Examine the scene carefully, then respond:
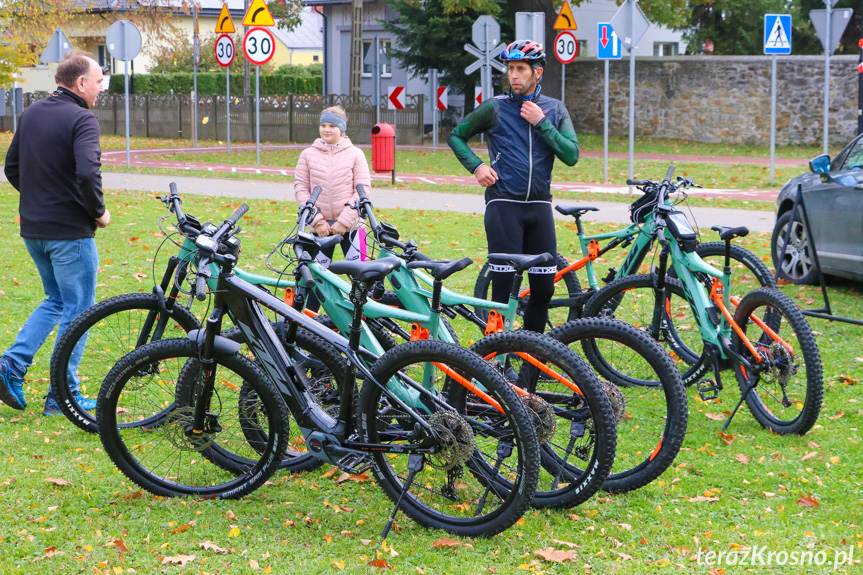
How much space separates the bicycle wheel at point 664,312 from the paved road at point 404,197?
7596mm

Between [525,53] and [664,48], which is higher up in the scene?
[664,48]

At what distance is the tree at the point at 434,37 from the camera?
106 feet

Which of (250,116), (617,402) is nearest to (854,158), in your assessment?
(617,402)

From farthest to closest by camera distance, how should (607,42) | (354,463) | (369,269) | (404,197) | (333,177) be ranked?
(607,42)
(404,197)
(333,177)
(354,463)
(369,269)

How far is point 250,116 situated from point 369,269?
3393cm

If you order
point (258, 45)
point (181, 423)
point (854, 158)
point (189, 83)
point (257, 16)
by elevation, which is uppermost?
point (189, 83)

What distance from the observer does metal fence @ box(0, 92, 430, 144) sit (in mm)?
35219

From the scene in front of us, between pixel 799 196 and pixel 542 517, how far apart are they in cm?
446

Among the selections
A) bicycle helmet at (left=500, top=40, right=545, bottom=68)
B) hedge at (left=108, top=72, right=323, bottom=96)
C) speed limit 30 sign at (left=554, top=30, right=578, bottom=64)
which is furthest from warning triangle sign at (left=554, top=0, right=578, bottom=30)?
hedge at (left=108, top=72, right=323, bottom=96)

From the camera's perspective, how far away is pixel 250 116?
37.2m

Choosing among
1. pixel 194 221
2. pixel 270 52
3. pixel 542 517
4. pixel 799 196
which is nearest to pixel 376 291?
pixel 194 221

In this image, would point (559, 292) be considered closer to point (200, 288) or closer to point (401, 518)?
point (401, 518)

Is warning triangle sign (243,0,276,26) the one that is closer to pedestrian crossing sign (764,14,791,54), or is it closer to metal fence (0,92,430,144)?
pedestrian crossing sign (764,14,791,54)

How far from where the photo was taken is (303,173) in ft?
25.9
